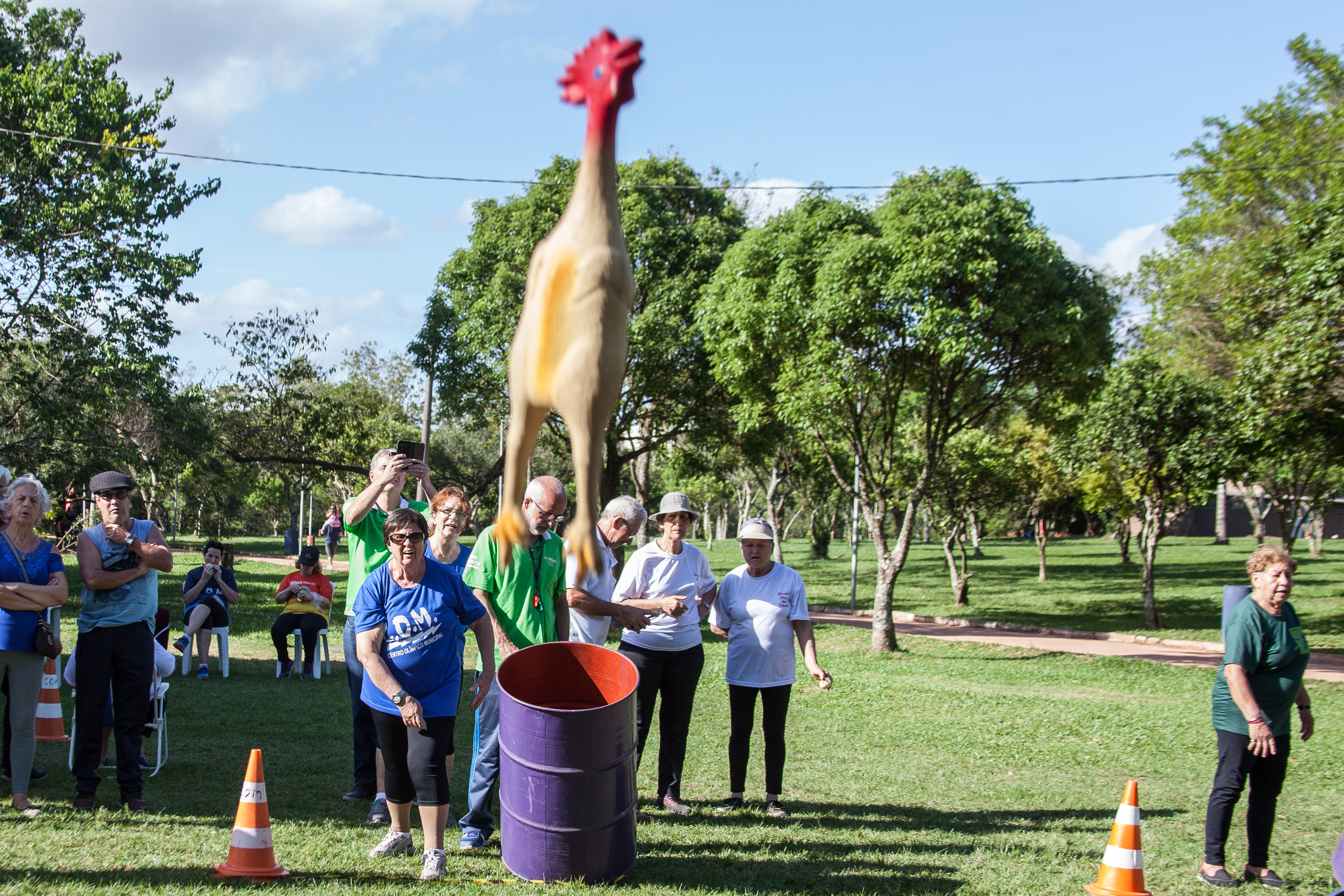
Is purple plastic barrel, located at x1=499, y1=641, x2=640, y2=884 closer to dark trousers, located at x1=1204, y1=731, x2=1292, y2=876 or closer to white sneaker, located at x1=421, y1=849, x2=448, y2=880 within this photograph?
white sneaker, located at x1=421, y1=849, x2=448, y2=880

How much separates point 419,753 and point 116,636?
6.00ft

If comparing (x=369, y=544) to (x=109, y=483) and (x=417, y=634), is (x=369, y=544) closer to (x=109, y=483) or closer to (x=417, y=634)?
(x=417, y=634)

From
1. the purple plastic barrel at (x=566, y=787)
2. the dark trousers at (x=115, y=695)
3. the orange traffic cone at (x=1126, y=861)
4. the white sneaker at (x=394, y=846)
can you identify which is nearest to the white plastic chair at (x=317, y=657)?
the dark trousers at (x=115, y=695)

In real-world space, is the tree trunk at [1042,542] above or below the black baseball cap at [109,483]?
below

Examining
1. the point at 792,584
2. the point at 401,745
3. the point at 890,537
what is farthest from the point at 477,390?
the point at 890,537

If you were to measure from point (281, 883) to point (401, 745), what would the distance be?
2.21 ft

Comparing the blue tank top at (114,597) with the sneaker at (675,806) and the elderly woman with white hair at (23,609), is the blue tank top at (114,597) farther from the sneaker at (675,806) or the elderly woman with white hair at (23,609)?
the sneaker at (675,806)

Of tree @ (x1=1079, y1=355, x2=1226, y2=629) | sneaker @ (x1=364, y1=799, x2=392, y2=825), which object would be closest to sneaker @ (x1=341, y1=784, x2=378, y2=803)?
sneaker @ (x1=364, y1=799, x2=392, y2=825)

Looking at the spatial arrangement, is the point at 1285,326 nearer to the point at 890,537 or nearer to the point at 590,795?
the point at 590,795

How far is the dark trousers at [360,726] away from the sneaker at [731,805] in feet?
5.96

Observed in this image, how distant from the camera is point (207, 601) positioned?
9180 mm

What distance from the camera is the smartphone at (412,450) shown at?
3281 mm

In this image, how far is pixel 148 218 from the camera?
1410 centimetres

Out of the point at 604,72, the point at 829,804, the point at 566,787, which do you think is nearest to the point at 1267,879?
the point at 829,804
